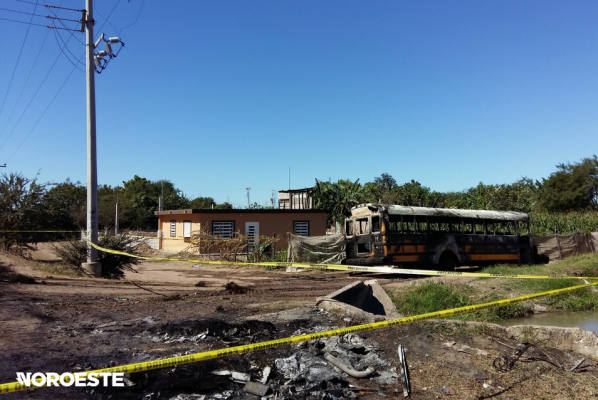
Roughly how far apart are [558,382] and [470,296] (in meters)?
8.50

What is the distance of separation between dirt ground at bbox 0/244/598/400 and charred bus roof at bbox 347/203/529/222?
6.91 metres

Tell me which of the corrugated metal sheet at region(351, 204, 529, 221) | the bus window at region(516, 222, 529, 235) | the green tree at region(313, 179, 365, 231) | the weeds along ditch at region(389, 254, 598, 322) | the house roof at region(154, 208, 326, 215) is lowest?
the weeds along ditch at region(389, 254, 598, 322)

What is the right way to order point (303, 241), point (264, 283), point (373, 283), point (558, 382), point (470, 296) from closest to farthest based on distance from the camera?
point (558, 382) → point (373, 283) → point (470, 296) → point (264, 283) → point (303, 241)

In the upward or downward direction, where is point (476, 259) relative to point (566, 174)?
downward

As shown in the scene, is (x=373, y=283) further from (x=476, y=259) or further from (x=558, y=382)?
(x=476, y=259)

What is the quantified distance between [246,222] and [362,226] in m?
12.7

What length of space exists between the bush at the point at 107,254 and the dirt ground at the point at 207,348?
3.51 meters

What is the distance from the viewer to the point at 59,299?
31.3 ft

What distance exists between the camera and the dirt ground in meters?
4.68

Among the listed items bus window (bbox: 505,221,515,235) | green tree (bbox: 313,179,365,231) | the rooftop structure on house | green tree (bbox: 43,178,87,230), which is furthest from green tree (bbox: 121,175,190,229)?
bus window (bbox: 505,221,515,235)

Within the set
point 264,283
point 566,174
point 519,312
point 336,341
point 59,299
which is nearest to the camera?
point 336,341

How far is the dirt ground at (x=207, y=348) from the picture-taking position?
4684mm

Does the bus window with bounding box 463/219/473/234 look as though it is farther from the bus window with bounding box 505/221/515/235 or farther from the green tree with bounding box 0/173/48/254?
the green tree with bounding box 0/173/48/254

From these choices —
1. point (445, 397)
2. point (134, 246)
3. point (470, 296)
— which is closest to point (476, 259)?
point (470, 296)
